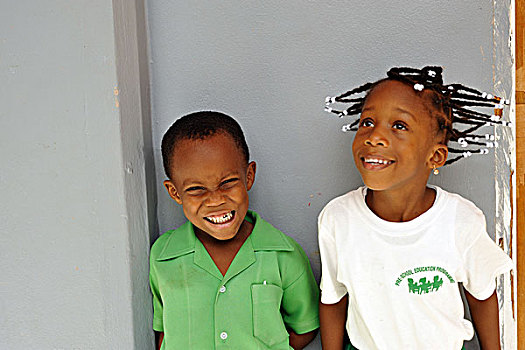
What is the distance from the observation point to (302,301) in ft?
5.92

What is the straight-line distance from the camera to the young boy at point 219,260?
1.68 meters

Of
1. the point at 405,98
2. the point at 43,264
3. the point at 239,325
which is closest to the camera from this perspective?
the point at 405,98

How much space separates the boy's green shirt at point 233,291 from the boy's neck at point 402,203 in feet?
0.92

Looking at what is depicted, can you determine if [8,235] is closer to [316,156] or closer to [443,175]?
[316,156]

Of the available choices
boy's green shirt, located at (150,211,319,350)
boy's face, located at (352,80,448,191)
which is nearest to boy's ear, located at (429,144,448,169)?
boy's face, located at (352,80,448,191)

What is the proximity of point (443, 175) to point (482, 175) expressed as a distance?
117 mm

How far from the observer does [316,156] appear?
1.92m

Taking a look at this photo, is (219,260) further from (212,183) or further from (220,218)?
(212,183)

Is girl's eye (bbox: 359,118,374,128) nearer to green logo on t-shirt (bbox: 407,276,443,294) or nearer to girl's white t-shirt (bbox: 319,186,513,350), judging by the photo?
girl's white t-shirt (bbox: 319,186,513,350)

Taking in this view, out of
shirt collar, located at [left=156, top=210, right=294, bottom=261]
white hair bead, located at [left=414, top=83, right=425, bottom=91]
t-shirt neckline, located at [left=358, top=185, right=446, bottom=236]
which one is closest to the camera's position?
white hair bead, located at [left=414, top=83, right=425, bottom=91]

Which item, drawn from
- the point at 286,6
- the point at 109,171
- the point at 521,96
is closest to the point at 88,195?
the point at 109,171

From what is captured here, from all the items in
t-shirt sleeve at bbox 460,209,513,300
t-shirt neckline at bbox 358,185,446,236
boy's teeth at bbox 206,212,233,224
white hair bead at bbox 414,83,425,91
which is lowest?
t-shirt sleeve at bbox 460,209,513,300

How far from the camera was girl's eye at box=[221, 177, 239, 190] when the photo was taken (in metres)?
1.69

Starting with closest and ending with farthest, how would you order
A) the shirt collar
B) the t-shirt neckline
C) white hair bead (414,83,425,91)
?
white hair bead (414,83,425,91) → the t-shirt neckline → the shirt collar
